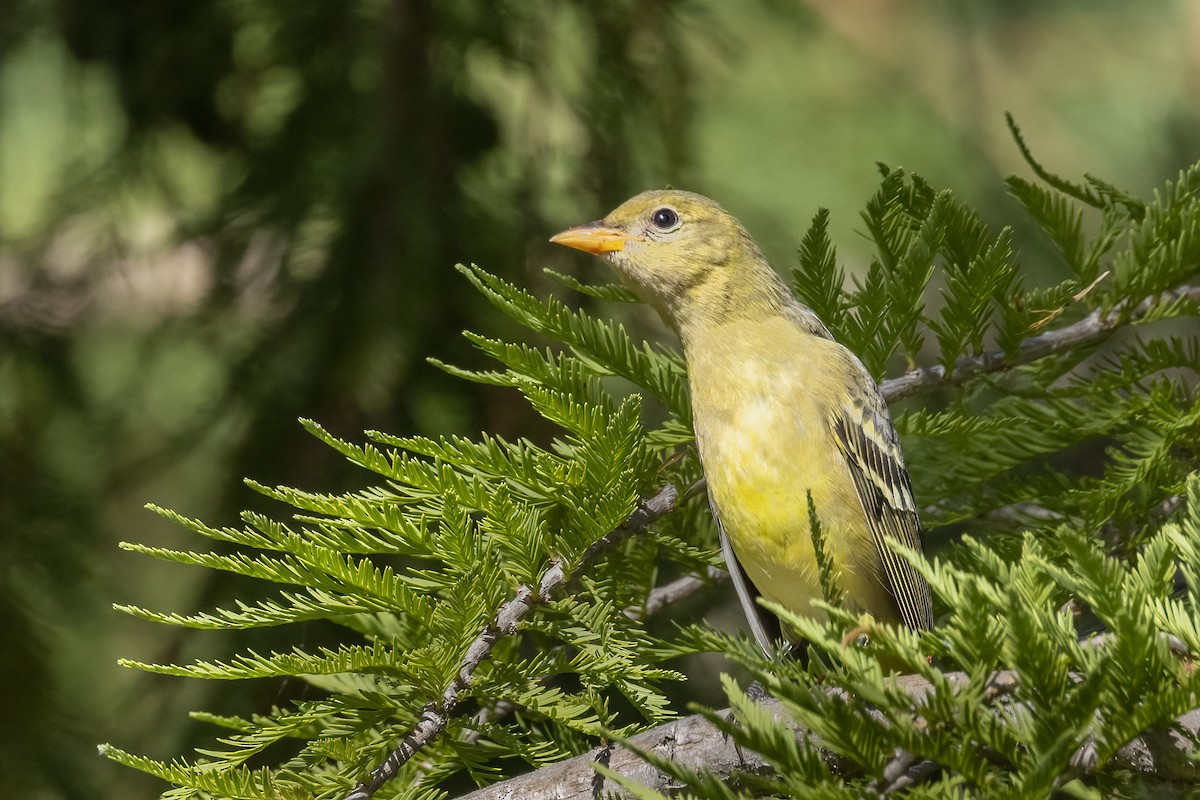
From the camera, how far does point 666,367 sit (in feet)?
6.63

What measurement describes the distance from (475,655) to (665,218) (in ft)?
3.51

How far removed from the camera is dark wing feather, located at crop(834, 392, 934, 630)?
1990 millimetres

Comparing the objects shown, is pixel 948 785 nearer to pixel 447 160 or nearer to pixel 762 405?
pixel 762 405

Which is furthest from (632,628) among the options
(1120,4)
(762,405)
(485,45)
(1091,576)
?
(1120,4)

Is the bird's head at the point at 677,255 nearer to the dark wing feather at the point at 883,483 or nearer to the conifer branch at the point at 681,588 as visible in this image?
the dark wing feather at the point at 883,483

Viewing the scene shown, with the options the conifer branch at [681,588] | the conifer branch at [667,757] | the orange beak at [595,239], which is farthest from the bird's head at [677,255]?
the conifer branch at [667,757]

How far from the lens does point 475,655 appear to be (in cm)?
143

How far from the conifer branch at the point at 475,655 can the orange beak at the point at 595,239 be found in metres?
0.72

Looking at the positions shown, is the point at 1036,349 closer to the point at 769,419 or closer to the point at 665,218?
the point at 769,419

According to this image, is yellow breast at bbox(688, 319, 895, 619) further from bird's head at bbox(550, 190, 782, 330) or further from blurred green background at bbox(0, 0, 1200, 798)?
blurred green background at bbox(0, 0, 1200, 798)

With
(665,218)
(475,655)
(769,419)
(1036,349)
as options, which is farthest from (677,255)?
Result: (475,655)

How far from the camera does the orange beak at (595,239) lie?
213 centimetres

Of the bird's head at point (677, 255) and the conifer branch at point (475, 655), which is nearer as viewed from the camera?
the conifer branch at point (475, 655)

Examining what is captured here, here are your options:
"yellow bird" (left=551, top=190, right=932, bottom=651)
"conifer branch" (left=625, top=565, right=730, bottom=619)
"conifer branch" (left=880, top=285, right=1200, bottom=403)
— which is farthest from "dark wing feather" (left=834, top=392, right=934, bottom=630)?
"conifer branch" (left=625, top=565, right=730, bottom=619)
